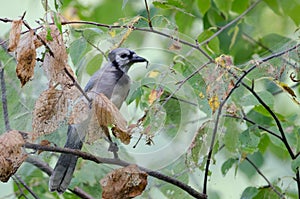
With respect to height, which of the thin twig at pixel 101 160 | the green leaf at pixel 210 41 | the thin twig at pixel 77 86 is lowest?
the thin twig at pixel 101 160

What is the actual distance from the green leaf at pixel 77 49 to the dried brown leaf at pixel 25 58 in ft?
0.97

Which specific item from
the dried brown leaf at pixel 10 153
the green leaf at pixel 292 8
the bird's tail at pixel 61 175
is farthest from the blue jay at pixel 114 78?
the green leaf at pixel 292 8

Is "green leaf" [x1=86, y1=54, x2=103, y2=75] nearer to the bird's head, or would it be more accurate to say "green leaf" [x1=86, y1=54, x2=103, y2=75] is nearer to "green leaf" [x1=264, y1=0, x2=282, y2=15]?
the bird's head

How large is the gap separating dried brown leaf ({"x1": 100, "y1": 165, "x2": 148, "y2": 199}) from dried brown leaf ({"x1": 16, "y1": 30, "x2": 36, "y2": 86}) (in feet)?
0.84

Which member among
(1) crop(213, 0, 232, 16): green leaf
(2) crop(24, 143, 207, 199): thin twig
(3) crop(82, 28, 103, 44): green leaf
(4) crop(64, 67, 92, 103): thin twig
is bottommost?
(2) crop(24, 143, 207, 199): thin twig

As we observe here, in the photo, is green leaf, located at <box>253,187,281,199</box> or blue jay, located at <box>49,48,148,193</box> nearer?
blue jay, located at <box>49,48,148,193</box>

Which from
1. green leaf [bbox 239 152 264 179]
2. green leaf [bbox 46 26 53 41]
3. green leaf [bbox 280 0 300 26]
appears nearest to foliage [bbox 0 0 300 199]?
green leaf [bbox 46 26 53 41]

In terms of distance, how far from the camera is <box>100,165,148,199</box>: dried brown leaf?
131 cm

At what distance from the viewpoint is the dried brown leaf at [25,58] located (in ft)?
3.83

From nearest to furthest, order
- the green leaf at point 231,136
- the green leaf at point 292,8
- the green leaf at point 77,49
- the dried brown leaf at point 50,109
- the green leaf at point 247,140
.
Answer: the dried brown leaf at point 50,109 < the green leaf at point 77,49 < the green leaf at point 247,140 < the green leaf at point 231,136 < the green leaf at point 292,8

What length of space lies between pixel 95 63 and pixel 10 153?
0.23 m

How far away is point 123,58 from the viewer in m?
1.34

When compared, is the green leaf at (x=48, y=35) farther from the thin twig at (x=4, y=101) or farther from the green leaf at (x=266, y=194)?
the green leaf at (x=266, y=194)

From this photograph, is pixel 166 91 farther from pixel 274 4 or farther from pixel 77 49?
pixel 274 4
